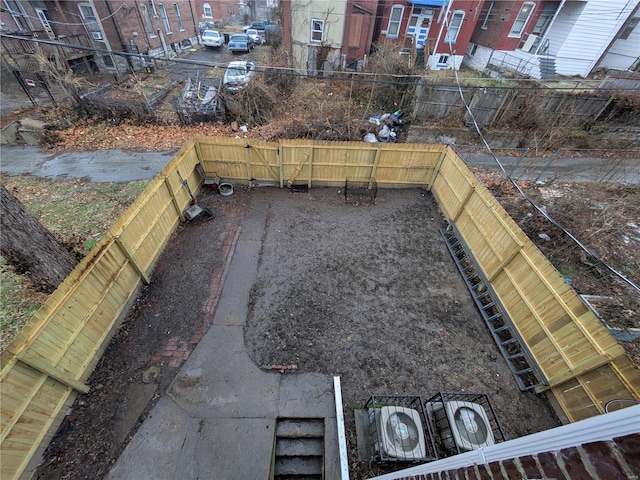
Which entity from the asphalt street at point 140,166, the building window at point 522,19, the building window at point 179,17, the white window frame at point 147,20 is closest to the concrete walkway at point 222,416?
the asphalt street at point 140,166

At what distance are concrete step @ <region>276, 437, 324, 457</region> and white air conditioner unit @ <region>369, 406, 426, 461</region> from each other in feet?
3.21

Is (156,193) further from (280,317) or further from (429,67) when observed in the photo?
(429,67)

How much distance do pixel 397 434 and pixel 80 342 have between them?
5439 mm

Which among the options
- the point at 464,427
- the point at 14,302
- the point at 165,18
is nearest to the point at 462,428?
the point at 464,427

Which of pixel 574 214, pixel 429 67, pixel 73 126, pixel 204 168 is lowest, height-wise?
pixel 73 126

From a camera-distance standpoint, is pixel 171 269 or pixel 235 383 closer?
pixel 235 383

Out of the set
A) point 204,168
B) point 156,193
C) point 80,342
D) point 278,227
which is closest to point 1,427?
point 80,342

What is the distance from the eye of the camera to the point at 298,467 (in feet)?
14.8

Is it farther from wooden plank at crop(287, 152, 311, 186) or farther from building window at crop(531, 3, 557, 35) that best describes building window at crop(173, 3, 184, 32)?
building window at crop(531, 3, 557, 35)

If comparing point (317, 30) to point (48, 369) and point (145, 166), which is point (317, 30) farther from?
point (48, 369)

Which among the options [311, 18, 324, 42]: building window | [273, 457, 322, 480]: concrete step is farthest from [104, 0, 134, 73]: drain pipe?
[273, 457, 322, 480]: concrete step

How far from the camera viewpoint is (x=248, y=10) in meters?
42.2

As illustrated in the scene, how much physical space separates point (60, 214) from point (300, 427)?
9102mm

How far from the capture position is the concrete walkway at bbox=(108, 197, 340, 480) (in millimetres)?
4219
